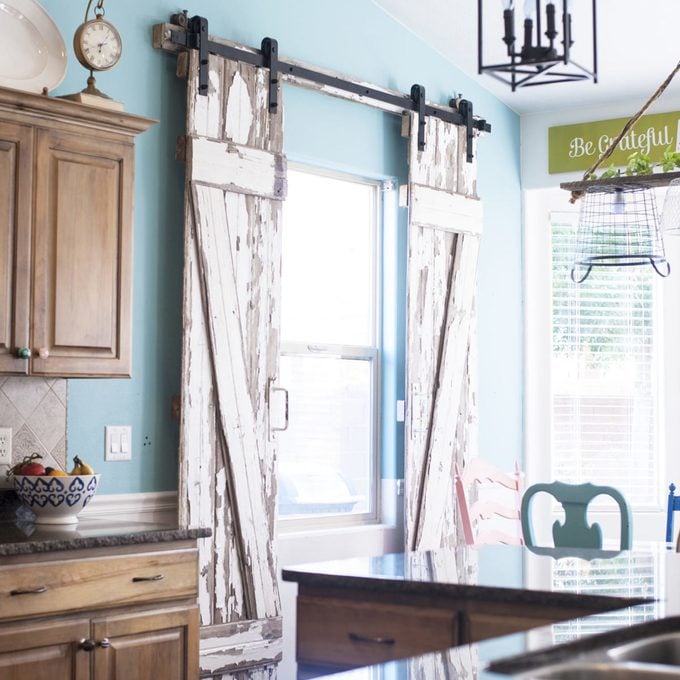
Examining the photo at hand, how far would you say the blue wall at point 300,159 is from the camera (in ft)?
13.0

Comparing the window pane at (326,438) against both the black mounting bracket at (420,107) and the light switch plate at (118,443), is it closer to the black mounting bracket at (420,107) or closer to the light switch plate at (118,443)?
the light switch plate at (118,443)

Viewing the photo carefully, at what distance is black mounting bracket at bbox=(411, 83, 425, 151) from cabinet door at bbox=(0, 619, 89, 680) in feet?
9.32

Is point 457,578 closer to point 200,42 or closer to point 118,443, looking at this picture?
point 118,443

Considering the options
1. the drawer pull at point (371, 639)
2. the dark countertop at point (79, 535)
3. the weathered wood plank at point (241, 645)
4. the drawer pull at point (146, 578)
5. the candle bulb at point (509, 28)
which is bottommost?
the weathered wood plank at point (241, 645)

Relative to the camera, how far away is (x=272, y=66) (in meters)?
4.43

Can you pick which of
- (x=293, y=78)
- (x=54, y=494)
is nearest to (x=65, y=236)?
(x=54, y=494)

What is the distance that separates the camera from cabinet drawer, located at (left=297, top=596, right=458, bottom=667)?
2.48 meters

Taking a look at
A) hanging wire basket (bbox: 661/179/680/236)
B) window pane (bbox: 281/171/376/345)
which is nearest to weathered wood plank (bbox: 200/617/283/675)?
window pane (bbox: 281/171/376/345)

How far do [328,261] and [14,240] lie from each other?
187 centimetres

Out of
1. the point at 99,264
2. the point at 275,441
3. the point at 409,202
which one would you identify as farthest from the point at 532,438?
the point at 99,264

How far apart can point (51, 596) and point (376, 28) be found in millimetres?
3063

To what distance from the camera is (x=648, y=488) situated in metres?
5.92

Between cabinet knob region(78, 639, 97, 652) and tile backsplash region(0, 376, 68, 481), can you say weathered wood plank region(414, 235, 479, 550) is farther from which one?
cabinet knob region(78, 639, 97, 652)

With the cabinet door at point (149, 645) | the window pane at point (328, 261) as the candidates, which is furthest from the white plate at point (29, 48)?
the cabinet door at point (149, 645)
